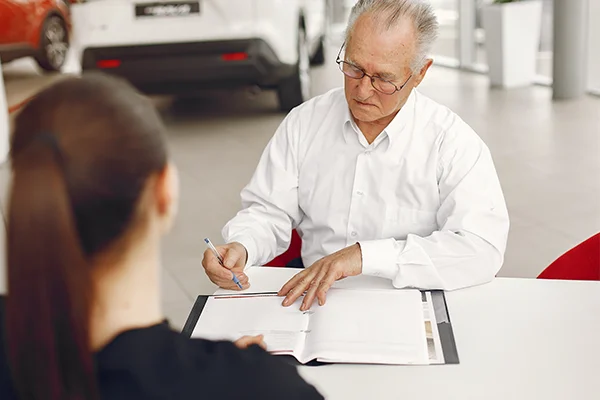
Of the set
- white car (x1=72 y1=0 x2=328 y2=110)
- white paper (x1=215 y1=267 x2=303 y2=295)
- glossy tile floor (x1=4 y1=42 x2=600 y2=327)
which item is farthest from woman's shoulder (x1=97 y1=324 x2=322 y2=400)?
white car (x1=72 y1=0 x2=328 y2=110)

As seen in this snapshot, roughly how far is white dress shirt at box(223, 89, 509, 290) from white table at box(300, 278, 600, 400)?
18cm

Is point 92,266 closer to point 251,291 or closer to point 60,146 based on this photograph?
point 60,146

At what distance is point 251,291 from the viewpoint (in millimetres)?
1699

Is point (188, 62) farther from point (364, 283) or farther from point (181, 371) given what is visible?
point (181, 371)

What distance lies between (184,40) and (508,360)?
419 centimetres

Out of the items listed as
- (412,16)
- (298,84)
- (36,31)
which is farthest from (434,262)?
(36,31)

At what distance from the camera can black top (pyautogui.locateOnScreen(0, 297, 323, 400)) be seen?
784 millimetres

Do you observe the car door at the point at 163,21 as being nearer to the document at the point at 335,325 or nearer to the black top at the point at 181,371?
the document at the point at 335,325

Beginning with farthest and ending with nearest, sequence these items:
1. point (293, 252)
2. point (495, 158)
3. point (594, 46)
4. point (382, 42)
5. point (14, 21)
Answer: point (14, 21)
point (594, 46)
point (495, 158)
point (293, 252)
point (382, 42)

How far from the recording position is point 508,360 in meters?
1.38

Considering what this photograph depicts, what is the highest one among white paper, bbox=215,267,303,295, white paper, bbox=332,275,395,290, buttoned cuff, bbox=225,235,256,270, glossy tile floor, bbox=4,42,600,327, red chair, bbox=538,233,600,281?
buttoned cuff, bbox=225,235,256,270

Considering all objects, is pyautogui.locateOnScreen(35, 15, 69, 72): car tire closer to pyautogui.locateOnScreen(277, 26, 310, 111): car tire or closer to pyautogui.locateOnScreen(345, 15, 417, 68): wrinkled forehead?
pyautogui.locateOnScreen(277, 26, 310, 111): car tire

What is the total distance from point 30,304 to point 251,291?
1.03m

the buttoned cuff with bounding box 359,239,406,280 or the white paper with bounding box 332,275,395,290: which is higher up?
the buttoned cuff with bounding box 359,239,406,280
